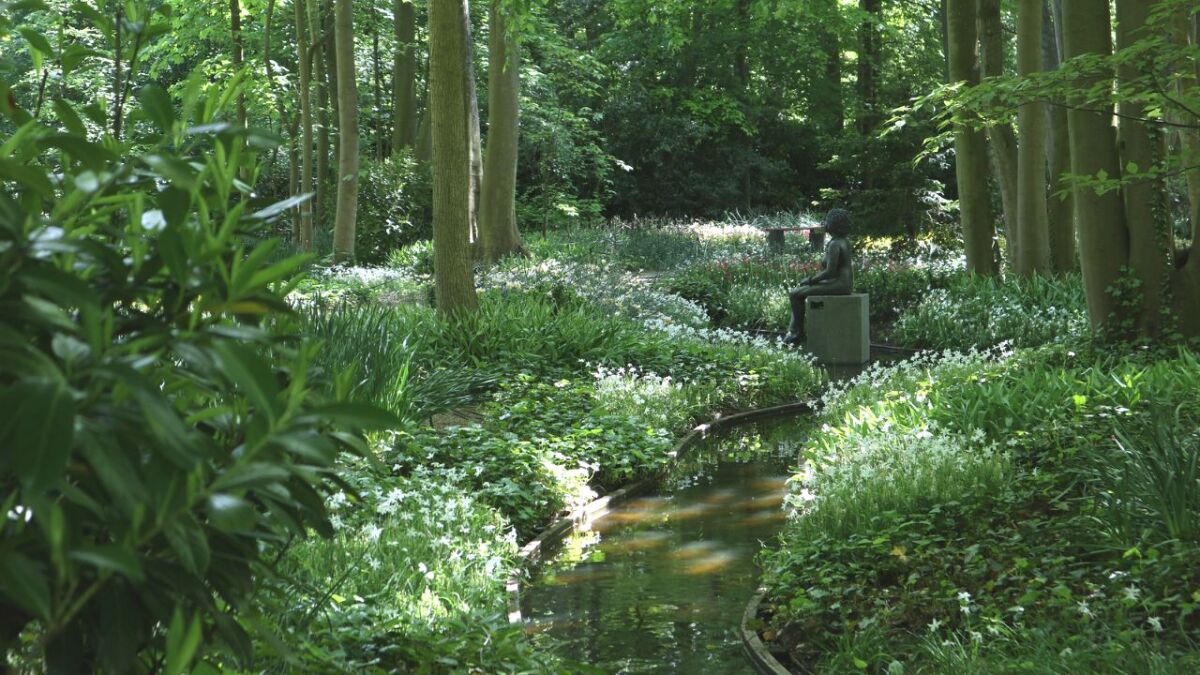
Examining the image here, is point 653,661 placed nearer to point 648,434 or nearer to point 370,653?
point 370,653

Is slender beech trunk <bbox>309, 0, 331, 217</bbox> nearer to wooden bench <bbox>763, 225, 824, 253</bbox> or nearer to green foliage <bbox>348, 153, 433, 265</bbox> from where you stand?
green foliage <bbox>348, 153, 433, 265</bbox>

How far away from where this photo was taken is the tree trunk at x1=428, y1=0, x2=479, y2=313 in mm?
10820

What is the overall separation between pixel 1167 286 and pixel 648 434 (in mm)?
4424

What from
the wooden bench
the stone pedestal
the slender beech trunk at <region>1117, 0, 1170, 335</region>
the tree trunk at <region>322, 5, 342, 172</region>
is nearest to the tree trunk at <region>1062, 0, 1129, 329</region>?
the slender beech trunk at <region>1117, 0, 1170, 335</region>

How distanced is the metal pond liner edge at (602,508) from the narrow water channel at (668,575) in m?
0.07

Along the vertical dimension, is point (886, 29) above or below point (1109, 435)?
above

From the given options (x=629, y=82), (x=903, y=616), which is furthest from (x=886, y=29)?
(x=903, y=616)

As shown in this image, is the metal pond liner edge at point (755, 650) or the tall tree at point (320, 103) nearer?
the metal pond liner edge at point (755, 650)

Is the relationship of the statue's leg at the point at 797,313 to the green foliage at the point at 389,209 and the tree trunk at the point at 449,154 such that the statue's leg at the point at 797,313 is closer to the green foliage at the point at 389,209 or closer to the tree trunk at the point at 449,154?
the tree trunk at the point at 449,154

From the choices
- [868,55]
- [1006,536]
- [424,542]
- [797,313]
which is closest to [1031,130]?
[797,313]

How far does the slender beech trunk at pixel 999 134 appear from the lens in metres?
15.6

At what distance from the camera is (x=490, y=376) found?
1018 centimetres

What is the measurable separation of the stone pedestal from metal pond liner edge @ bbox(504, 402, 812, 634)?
8.86 feet

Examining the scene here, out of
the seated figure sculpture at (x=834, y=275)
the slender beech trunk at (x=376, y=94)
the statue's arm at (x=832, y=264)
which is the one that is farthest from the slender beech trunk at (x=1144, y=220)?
the slender beech trunk at (x=376, y=94)
